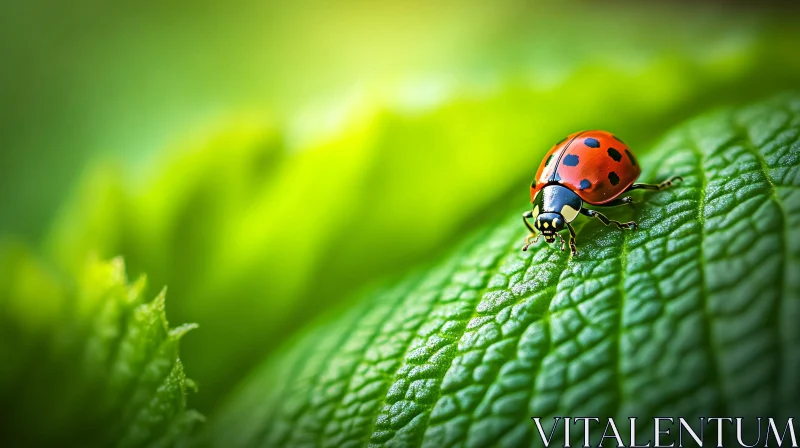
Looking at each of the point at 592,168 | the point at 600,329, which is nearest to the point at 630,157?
the point at 592,168

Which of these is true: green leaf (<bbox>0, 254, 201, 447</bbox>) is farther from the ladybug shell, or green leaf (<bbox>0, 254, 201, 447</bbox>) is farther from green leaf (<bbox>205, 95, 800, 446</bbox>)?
the ladybug shell

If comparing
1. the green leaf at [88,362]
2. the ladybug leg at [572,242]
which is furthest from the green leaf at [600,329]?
the green leaf at [88,362]

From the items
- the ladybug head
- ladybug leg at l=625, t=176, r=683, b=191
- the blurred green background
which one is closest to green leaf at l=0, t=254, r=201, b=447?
the blurred green background

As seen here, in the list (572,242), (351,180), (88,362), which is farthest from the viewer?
(351,180)

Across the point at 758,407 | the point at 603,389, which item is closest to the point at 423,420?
the point at 603,389

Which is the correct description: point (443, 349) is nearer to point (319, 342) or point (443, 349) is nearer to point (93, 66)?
point (319, 342)

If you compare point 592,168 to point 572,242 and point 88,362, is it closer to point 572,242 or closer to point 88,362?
point 572,242

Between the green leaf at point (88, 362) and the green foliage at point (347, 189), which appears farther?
the green foliage at point (347, 189)

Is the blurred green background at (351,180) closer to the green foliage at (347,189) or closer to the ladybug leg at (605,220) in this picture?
the green foliage at (347,189)
